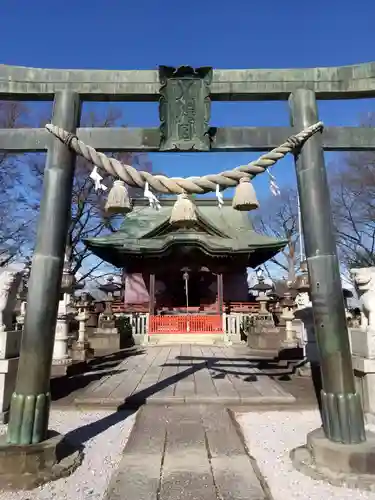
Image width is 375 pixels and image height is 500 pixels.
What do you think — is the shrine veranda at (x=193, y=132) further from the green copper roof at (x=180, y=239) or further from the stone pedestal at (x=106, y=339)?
the green copper roof at (x=180, y=239)

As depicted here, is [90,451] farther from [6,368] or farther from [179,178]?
[179,178]

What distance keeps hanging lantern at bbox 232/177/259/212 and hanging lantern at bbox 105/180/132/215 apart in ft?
3.64

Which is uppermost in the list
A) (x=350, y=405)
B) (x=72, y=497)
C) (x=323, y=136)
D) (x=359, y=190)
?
(x=359, y=190)

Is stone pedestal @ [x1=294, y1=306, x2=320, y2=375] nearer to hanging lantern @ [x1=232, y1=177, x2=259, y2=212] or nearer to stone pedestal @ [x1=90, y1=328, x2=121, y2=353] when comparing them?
hanging lantern @ [x1=232, y1=177, x2=259, y2=212]

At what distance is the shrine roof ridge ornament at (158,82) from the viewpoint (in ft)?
12.0

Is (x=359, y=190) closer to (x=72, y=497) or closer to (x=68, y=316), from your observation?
(x=68, y=316)

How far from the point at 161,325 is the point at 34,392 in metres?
14.4

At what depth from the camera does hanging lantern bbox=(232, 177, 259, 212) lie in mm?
3393

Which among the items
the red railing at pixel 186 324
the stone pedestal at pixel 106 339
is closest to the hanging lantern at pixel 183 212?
the stone pedestal at pixel 106 339

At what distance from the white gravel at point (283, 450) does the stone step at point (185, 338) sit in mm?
11341

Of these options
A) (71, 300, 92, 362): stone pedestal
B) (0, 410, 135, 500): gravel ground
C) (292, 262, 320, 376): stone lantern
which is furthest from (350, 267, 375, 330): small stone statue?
(71, 300, 92, 362): stone pedestal

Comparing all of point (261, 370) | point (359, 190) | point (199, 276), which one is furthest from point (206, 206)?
point (261, 370)

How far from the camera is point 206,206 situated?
83.2ft

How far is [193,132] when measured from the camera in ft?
11.8
